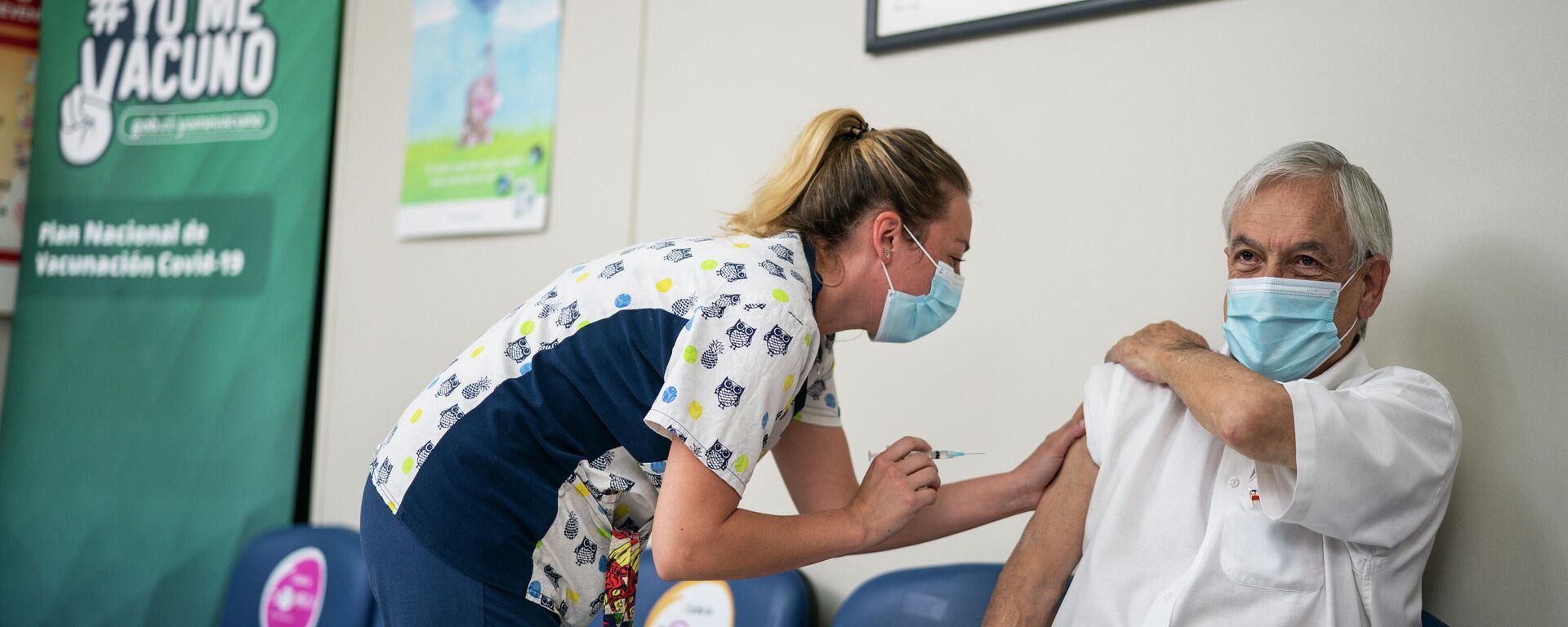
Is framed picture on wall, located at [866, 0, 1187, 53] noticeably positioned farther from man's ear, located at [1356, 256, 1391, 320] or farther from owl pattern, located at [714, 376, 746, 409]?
owl pattern, located at [714, 376, 746, 409]

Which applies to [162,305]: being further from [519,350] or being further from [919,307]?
[919,307]

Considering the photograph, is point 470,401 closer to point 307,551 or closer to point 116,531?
point 307,551

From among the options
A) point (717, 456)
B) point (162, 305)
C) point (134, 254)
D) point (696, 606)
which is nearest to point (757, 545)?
point (717, 456)

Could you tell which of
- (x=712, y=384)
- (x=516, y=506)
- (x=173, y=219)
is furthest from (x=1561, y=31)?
(x=173, y=219)

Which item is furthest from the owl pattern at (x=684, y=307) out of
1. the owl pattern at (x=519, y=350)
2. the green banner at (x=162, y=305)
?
the green banner at (x=162, y=305)

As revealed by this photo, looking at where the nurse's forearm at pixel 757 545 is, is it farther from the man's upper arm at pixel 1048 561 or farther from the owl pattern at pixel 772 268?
the man's upper arm at pixel 1048 561

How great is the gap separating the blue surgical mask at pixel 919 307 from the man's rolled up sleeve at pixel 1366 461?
531 millimetres

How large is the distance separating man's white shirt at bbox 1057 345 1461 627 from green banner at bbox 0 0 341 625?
2.58 metres

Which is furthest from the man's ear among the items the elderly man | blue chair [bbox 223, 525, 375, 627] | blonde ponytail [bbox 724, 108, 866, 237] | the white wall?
blue chair [bbox 223, 525, 375, 627]

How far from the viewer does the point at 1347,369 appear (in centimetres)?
174

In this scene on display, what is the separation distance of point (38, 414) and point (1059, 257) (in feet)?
10.8

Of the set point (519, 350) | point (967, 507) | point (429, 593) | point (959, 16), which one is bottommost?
point (429, 593)

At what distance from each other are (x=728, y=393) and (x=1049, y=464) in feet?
2.67

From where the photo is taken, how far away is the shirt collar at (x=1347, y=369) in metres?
1.73
